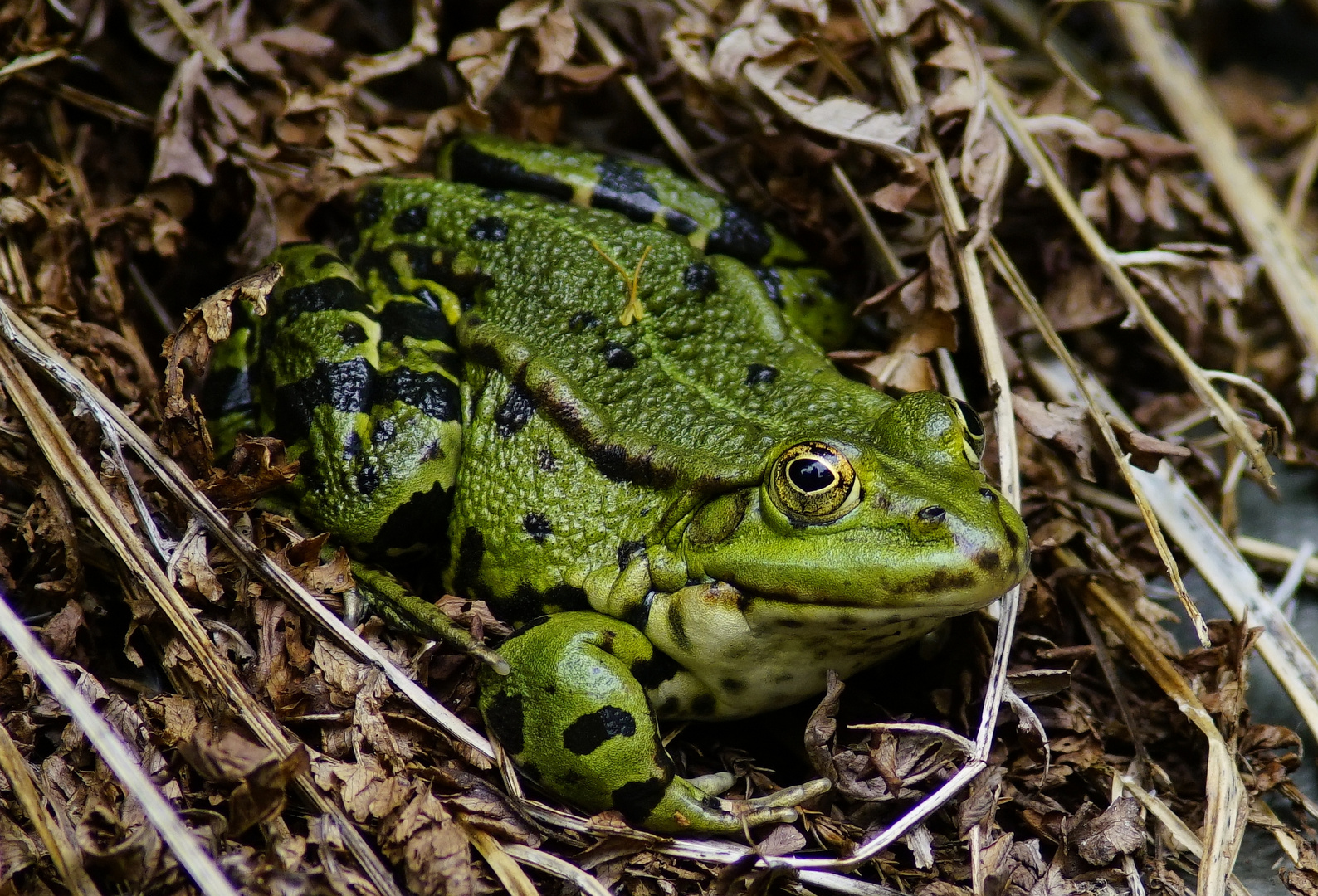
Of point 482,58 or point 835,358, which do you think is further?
point 482,58

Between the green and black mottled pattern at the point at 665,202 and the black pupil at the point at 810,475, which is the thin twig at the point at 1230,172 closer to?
the green and black mottled pattern at the point at 665,202

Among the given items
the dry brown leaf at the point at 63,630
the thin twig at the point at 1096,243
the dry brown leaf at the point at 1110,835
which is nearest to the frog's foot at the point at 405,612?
the dry brown leaf at the point at 63,630

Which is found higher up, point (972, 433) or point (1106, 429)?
point (972, 433)

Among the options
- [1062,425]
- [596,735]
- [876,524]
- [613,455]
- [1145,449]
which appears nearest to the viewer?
[876,524]

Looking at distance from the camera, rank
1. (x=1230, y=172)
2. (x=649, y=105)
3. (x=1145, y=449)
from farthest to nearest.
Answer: (x=1230, y=172)
(x=649, y=105)
(x=1145, y=449)

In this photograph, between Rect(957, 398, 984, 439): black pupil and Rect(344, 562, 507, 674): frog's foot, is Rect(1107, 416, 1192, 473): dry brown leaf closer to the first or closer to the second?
Rect(957, 398, 984, 439): black pupil

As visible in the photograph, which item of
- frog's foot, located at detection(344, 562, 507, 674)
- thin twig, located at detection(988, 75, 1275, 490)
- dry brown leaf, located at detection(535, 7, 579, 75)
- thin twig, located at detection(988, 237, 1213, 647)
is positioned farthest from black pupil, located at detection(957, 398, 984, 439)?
dry brown leaf, located at detection(535, 7, 579, 75)

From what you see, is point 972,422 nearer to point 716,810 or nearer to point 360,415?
point 716,810

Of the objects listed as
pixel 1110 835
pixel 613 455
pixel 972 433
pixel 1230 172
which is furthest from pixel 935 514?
pixel 1230 172
